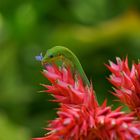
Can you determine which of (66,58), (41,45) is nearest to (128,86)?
(66,58)

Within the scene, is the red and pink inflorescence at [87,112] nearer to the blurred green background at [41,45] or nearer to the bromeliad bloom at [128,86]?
the bromeliad bloom at [128,86]

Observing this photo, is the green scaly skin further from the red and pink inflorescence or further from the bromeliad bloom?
the bromeliad bloom

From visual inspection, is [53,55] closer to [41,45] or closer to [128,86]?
[128,86]


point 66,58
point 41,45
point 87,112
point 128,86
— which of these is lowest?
point 87,112

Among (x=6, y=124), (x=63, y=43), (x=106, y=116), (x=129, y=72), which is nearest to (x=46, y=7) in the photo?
(x=63, y=43)

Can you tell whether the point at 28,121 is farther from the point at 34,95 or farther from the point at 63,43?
the point at 63,43

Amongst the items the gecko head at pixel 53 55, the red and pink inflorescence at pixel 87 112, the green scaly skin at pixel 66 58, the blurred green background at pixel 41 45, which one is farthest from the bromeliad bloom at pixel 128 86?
the blurred green background at pixel 41 45

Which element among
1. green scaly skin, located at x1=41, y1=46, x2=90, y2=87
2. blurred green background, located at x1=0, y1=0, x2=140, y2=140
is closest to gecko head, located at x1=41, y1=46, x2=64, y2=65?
green scaly skin, located at x1=41, y1=46, x2=90, y2=87
